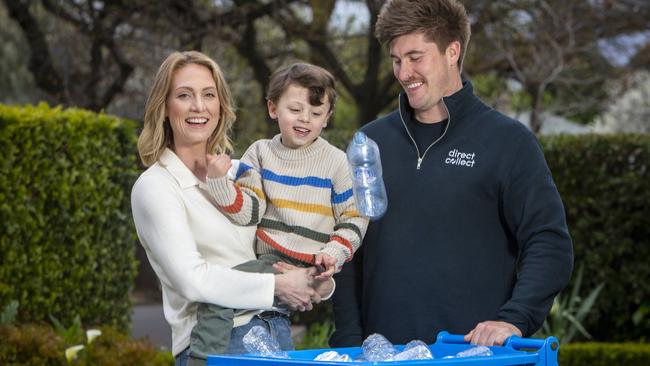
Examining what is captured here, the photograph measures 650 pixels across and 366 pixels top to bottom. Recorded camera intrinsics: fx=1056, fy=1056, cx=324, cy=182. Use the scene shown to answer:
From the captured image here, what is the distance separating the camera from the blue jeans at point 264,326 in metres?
3.30

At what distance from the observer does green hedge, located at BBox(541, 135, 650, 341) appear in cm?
917

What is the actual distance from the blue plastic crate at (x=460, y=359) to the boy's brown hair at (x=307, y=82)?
0.90 m


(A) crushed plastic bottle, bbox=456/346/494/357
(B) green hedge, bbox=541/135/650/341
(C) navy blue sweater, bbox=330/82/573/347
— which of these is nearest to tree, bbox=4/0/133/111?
(B) green hedge, bbox=541/135/650/341

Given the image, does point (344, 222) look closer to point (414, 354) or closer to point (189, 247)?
point (189, 247)

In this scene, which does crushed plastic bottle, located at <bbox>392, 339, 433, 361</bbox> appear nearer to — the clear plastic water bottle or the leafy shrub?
the clear plastic water bottle

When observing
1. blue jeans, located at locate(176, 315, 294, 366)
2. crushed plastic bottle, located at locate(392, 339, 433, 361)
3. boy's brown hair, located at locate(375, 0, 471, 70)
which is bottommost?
blue jeans, located at locate(176, 315, 294, 366)

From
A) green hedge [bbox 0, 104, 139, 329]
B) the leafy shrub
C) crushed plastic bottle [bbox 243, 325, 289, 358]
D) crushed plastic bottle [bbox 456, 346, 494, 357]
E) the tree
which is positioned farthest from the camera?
the tree

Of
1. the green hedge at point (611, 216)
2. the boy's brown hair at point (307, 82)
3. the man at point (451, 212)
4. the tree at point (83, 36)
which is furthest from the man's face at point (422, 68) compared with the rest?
the tree at point (83, 36)

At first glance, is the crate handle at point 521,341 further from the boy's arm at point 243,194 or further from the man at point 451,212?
the boy's arm at point 243,194

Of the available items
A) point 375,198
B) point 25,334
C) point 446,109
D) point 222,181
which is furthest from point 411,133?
point 25,334

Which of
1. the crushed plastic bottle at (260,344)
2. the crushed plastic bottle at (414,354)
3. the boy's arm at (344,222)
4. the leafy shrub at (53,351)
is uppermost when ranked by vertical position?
the boy's arm at (344,222)

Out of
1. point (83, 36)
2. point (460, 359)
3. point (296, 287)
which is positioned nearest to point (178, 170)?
point (296, 287)

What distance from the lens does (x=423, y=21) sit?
3383 millimetres

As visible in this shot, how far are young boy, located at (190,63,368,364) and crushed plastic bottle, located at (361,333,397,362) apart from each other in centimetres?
55
